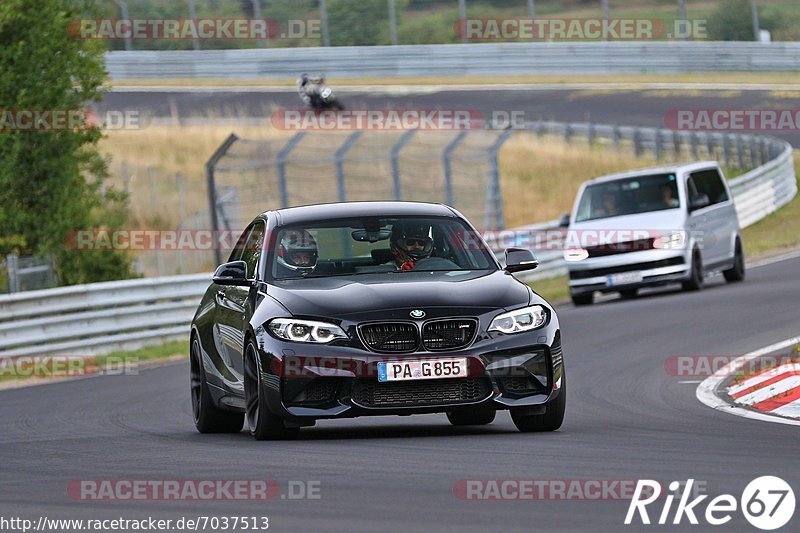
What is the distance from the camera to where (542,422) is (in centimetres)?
996

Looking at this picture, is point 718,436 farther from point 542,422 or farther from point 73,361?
point 73,361

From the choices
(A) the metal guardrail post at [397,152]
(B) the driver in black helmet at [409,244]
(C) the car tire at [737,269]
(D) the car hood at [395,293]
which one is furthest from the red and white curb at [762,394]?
(A) the metal guardrail post at [397,152]

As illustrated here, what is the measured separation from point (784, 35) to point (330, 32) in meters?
13.6

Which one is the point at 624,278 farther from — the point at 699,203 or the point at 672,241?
the point at 699,203

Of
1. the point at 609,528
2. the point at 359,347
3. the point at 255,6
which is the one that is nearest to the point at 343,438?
the point at 359,347

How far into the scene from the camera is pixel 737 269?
24.4 metres

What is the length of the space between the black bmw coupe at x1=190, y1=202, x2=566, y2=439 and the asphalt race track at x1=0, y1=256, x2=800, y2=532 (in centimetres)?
24

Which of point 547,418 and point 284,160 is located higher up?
point 284,160

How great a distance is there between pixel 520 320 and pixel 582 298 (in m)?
14.3

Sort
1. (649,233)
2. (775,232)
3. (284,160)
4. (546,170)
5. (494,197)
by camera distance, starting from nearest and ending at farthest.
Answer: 1. (649,233)
2. (284,160)
3. (494,197)
4. (775,232)
5. (546,170)

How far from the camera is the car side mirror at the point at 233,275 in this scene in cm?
1053

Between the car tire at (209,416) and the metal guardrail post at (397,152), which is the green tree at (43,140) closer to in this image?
the metal guardrail post at (397,152)

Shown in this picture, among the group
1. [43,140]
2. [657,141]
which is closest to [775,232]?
[657,141]

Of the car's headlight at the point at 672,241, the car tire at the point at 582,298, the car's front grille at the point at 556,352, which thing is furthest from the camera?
the car tire at the point at 582,298
